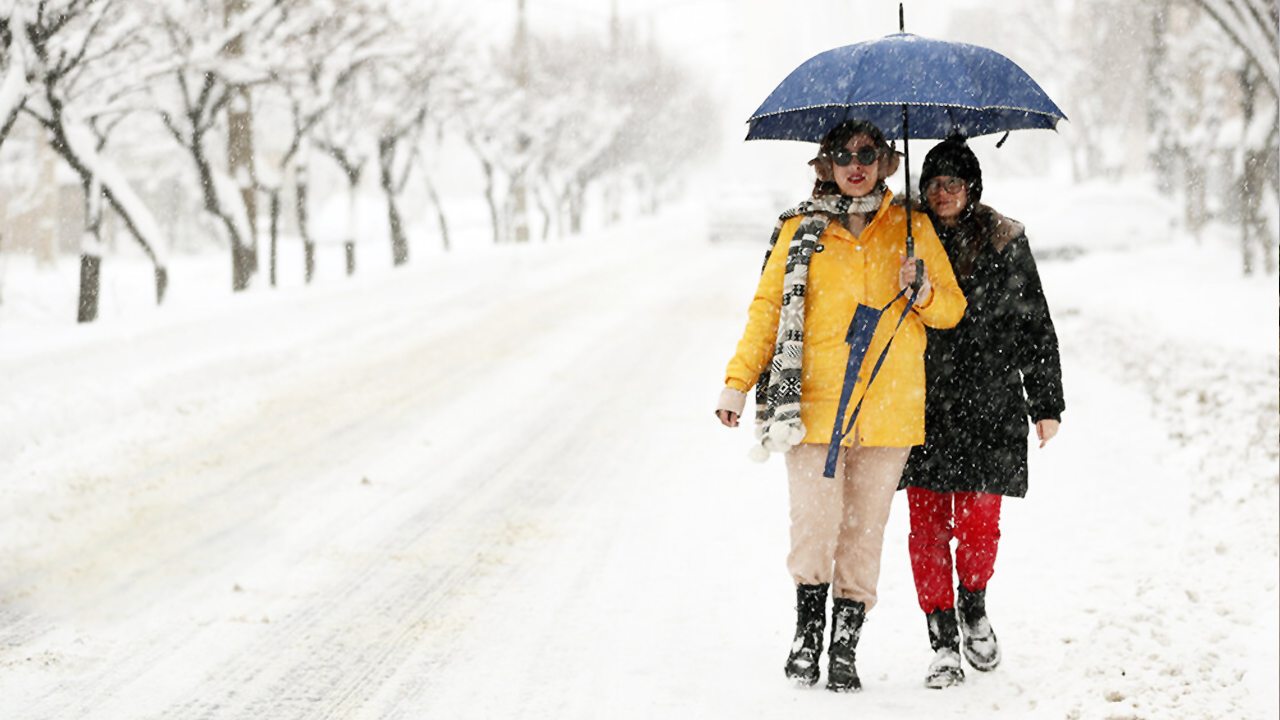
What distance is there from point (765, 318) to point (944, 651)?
49.9 inches

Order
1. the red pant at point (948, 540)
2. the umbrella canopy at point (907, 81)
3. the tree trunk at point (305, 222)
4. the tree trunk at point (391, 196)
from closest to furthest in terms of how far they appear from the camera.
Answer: the umbrella canopy at point (907, 81), the red pant at point (948, 540), the tree trunk at point (305, 222), the tree trunk at point (391, 196)

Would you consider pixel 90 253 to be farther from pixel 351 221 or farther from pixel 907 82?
pixel 907 82

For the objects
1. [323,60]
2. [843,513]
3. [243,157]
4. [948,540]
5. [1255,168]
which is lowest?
[948,540]

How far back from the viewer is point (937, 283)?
13.3ft

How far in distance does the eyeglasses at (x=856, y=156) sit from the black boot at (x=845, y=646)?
1.40 metres

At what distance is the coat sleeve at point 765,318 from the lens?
4.08m

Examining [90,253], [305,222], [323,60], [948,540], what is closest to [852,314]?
[948,540]

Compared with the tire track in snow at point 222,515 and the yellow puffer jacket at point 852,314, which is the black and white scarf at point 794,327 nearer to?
the yellow puffer jacket at point 852,314

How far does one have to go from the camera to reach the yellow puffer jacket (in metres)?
4.04

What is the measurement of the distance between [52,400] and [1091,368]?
28.4 feet

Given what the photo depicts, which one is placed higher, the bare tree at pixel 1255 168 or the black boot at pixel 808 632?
the bare tree at pixel 1255 168

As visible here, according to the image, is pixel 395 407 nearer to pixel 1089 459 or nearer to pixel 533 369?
pixel 533 369

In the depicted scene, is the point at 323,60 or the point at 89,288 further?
the point at 323,60

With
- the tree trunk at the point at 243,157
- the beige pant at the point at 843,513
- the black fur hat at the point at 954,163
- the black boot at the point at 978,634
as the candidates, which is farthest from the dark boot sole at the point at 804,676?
the tree trunk at the point at 243,157
